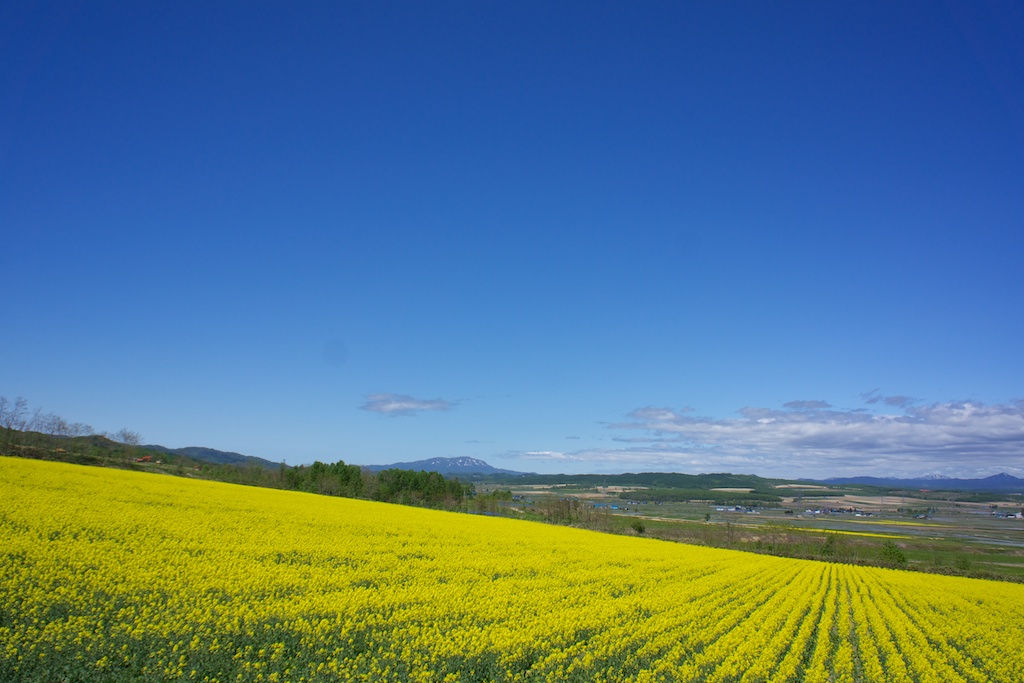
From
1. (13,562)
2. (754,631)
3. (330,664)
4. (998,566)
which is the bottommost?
(998,566)

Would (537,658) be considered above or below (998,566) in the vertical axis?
above

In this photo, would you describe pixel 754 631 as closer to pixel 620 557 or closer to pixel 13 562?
pixel 620 557

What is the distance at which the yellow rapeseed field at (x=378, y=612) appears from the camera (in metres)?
9.92

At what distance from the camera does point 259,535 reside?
20.3 metres

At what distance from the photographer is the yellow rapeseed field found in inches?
391

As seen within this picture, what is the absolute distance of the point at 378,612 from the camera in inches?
520

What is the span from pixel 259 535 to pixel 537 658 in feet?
42.0

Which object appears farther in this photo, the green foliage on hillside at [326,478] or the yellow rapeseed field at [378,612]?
the green foliage on hillside at [326,478]

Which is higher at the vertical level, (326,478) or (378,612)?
(378,612)

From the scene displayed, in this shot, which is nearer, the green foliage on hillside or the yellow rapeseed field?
the yellow rapeseed field

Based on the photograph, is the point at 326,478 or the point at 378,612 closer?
the point at 378,612

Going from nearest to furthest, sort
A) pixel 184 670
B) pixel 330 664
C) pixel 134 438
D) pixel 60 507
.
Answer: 1. pixel 184 670
2. pixel 330 664
3. pixel 60 507
4. pixel 134 438

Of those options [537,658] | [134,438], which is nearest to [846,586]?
[537,658]

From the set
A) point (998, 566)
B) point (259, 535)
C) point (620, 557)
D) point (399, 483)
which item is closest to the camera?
point (259, 535)
